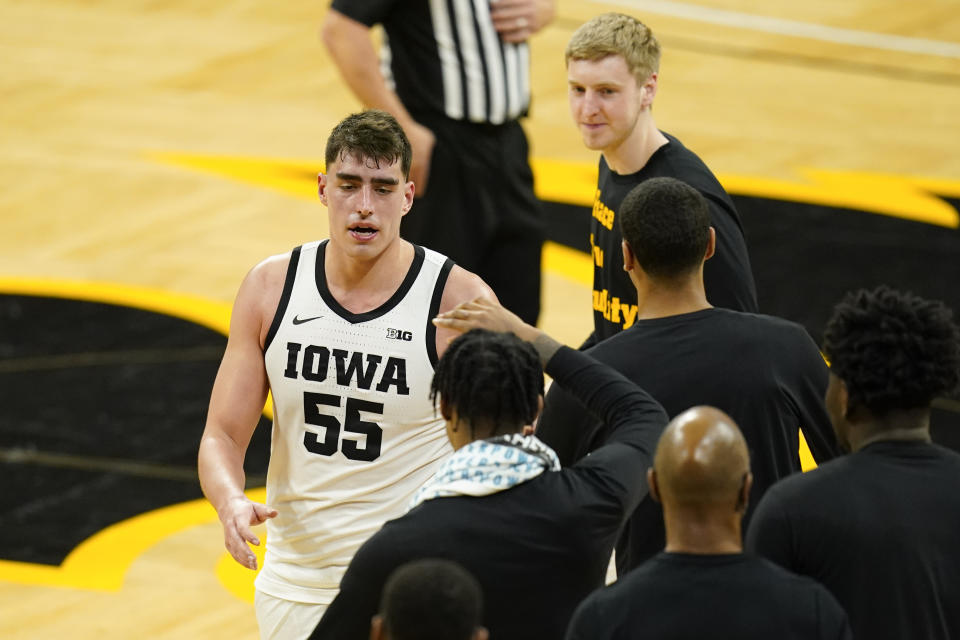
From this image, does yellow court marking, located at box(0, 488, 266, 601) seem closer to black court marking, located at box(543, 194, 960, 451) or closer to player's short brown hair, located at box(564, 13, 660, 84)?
player's short brown hair, located at box(564, 13, 660, 84)

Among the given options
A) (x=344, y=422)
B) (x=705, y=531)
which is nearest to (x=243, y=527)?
(x=344, y=422)

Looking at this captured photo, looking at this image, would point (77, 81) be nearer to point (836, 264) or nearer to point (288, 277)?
point (836, 264)

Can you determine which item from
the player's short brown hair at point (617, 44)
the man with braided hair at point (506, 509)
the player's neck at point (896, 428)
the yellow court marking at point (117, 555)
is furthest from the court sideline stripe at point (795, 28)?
the man with braided hair at point (506, 509)

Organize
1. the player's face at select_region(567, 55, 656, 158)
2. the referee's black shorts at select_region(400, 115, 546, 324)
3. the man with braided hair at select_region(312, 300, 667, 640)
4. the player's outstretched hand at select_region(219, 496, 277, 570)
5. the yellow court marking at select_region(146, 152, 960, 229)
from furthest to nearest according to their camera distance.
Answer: the yellow court marking at select_region(146, 152, 960, 229)
the referee's black shorts at select_region(400, 115, 546, 324)
the player's face at select_region(567, 55, 656, 158)
the player's outstretched hand at select_region(219, 496, 277, 570)
the man with braided hair at select_region(312, 300, 667, 640)

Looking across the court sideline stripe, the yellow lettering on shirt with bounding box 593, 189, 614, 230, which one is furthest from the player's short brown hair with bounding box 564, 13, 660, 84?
the court sideline stripe

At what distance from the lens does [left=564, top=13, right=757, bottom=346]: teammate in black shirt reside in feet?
14.4

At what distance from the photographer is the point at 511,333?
3.12 metres

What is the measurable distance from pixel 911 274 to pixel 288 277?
5007 mm

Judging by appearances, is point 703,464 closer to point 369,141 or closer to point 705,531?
point 705,531

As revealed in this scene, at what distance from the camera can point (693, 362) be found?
11.2ft

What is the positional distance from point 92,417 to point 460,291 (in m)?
3.51

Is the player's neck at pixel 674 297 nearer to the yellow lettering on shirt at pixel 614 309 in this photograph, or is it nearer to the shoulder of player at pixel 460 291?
the shoulder of player at pixel 460 291

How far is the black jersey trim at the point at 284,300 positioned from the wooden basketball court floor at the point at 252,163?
177cm

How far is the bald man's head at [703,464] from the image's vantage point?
8.66 ft
